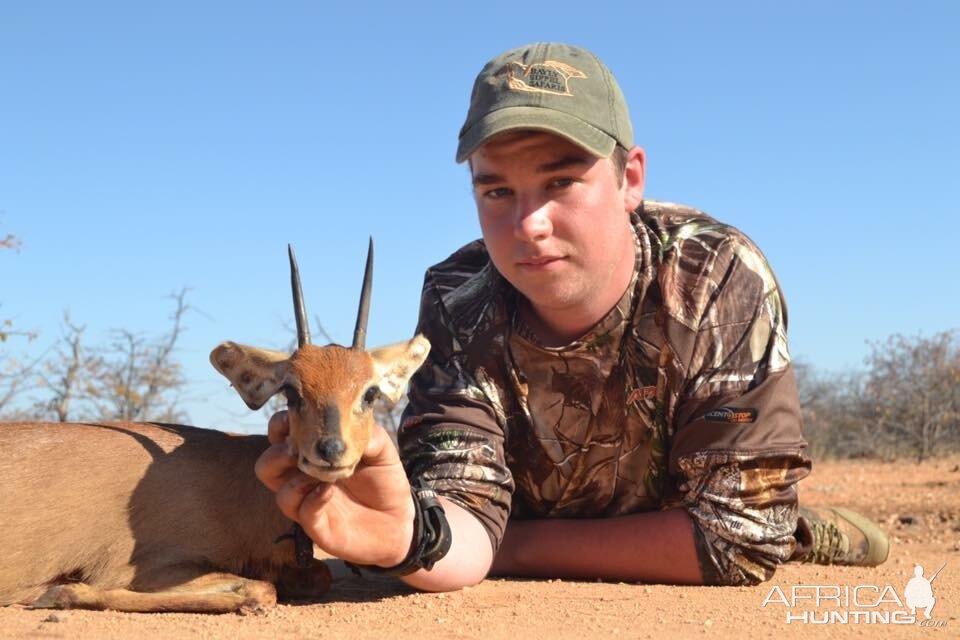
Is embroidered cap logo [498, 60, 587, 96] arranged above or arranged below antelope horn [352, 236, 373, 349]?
above

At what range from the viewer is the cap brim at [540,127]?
495 centimetres

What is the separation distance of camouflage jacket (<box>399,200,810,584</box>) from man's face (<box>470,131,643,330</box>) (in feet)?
1.57

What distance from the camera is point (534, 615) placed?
4762 millimetres

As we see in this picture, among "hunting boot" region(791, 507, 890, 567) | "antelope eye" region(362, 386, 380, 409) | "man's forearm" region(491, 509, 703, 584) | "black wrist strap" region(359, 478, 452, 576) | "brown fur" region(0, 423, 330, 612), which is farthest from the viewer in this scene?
"hunting boot" region(791, 507, 890, 567)

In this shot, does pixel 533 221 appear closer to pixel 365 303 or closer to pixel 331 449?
pixel 365 303

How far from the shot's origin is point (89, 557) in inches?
207

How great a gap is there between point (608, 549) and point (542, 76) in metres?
2.35

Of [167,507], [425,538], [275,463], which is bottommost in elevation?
[425,538]

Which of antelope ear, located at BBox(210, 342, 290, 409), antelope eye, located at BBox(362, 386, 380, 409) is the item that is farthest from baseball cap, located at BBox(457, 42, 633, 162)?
antelope ear, located at BBox(210, 342, 290, 409)

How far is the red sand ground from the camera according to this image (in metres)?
4.39

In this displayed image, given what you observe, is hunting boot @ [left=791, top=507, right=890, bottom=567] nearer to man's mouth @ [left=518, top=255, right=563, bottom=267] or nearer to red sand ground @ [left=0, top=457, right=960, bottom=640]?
red sand ground @ [left=0, top=457, right=960, bottom=640]

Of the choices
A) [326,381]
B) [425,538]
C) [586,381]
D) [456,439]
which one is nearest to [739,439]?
[586,381]

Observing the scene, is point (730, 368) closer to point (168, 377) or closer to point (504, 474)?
point (504, 474)

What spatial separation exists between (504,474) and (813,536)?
7.05 feet
